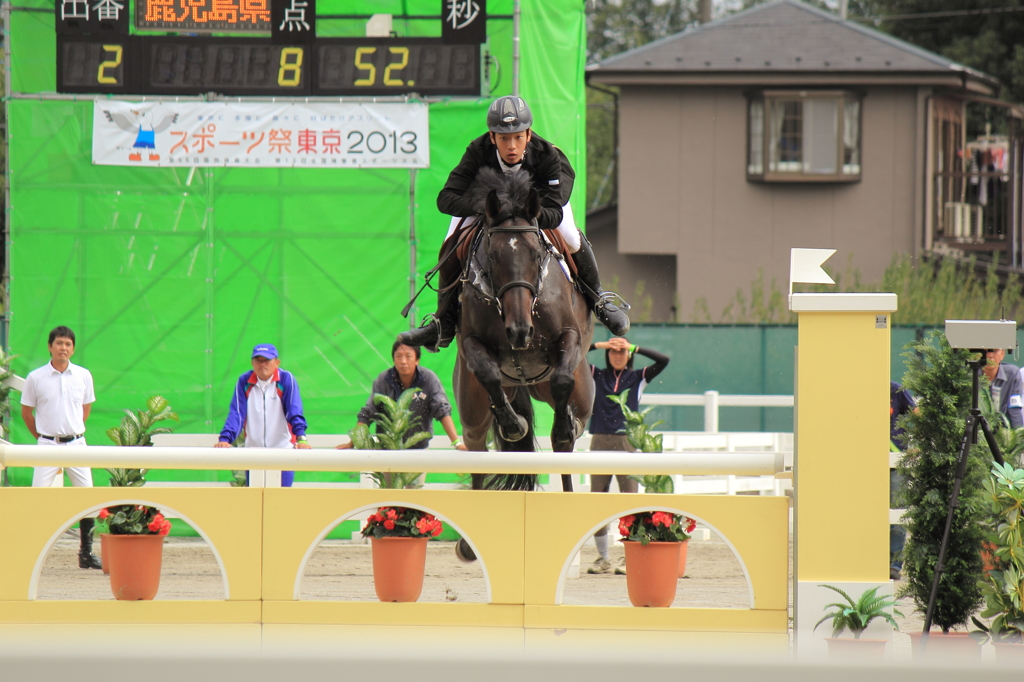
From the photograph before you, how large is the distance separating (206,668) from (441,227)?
8.46 meters

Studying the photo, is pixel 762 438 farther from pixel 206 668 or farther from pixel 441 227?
pixel 206 668

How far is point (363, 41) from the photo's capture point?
953cm

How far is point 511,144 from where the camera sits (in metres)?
5.65

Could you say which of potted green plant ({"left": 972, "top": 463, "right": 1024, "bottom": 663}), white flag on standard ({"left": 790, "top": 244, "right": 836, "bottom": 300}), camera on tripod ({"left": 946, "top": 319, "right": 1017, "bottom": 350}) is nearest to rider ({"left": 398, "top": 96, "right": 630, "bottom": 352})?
white flag on standard ({"left": 790, "top": 244, "right": 836, "bottom": 300})

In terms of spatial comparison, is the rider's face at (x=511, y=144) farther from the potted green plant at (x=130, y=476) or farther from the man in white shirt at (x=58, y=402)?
the man in white shirt at (x=58, y=402)

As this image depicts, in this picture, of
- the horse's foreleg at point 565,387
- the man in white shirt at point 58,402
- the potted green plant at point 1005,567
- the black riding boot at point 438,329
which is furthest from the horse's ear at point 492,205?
the man in white shirt at point 58,402

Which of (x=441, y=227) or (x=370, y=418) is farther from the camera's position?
(x=441, y=227)

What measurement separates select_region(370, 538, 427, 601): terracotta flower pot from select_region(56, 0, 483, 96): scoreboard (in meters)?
5.64

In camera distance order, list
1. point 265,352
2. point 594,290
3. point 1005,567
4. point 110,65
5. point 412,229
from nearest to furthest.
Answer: point 1005,567 → point 594,290 → point 265,352 → point 110,65 → point 412,229

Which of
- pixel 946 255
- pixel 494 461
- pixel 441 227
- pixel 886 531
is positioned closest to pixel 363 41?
pixel 441 227

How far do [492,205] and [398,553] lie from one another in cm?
181

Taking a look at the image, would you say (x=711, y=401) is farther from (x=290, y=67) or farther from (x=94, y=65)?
(x=94, y=65)

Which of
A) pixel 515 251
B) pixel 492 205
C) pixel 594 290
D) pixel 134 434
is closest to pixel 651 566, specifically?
pixel 515 251

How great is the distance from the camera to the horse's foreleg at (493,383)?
17.9ft
